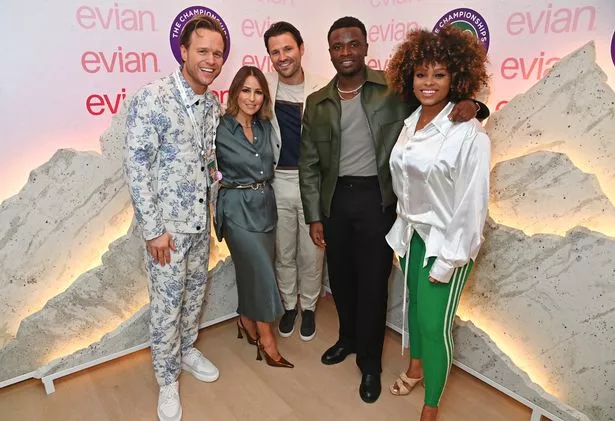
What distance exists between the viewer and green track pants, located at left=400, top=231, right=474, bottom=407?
1.70m

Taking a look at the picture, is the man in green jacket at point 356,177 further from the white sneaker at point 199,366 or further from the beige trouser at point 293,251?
the white sneaker at point 199,366

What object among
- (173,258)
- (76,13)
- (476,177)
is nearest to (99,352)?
(173,258)

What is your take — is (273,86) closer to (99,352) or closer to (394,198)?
(394,198)

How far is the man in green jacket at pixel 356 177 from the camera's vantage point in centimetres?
189

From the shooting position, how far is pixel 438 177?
1.60m

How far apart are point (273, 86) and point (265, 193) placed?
2.05ft

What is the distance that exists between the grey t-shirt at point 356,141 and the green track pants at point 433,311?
1.28 ft

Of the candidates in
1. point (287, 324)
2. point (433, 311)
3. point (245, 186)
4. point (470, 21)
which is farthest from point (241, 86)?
point (287, 324)

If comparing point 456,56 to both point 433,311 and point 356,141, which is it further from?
point 433,311

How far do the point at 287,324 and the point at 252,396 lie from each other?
0.60 metres

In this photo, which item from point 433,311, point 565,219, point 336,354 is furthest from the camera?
point 336,354

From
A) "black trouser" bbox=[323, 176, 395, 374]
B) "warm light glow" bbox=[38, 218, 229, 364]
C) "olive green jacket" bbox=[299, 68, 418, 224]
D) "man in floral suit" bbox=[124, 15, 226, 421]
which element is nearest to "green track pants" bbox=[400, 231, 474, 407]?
"black trouser" bbox=[323, 176, 395, 374]

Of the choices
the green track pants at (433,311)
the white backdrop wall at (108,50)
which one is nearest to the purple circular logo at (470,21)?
the white backdrop wall at (108,50)

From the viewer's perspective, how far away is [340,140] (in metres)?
1.98
